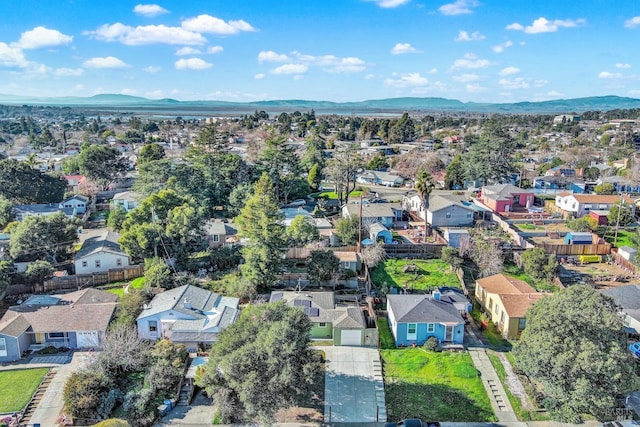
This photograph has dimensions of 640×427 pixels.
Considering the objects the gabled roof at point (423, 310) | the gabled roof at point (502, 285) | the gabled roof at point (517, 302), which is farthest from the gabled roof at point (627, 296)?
the gabled roof at point (423, 310)

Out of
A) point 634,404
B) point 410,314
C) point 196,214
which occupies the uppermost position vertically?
point 196,214

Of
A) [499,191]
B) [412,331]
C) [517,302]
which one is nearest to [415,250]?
[517,302]

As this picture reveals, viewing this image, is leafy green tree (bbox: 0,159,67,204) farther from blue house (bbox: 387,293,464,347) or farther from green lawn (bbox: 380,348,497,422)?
green lawn (bbox: 380,348,497,422)

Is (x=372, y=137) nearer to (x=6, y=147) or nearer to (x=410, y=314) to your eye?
(x=6, y=147)

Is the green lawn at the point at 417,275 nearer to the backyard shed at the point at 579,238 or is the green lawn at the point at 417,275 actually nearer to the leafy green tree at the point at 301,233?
the leafy green tree at the point at 301,233

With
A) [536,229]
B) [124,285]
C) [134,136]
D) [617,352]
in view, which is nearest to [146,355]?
[124,285]

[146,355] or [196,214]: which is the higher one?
[196,214]
